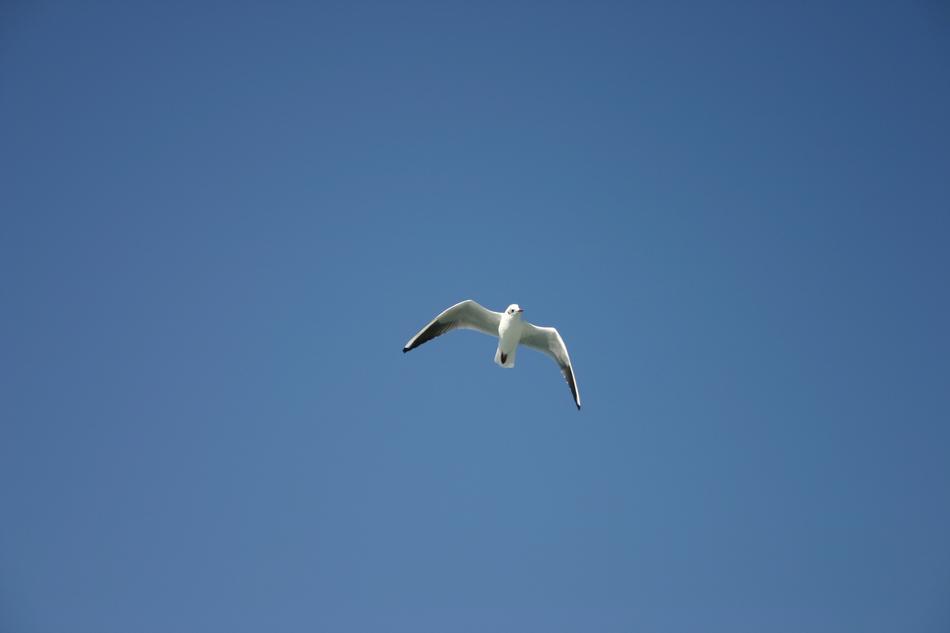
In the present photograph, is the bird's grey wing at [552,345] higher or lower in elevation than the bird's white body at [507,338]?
higher

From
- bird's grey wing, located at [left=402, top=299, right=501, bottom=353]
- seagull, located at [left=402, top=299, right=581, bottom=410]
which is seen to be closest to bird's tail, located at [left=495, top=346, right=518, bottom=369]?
seagull, located at [left=402, top=299, right=581, bottom=410]

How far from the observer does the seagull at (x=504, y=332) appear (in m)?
14.6

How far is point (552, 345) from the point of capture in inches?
616

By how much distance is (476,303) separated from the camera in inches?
586

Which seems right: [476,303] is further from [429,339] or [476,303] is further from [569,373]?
[569,373]

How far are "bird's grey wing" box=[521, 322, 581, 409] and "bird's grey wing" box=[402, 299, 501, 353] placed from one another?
84 cm

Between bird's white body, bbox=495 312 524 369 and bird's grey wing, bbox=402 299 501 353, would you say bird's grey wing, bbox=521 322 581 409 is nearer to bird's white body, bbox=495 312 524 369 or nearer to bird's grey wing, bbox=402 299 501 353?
bird's white body, bbox=495 312 524 369

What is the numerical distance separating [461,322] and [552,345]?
2.33 meters

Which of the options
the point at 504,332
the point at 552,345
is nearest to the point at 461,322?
the point at 504,332

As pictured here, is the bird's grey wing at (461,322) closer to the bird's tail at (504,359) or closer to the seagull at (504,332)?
the seagull at (504,332)

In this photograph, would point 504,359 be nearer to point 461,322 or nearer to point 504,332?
point 504,332

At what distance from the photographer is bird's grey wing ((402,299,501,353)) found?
49.1 ft

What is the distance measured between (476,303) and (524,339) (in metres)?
1.70

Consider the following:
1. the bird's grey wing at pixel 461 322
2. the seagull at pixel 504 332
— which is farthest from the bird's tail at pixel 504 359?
the bird's grey wing at pixel 461 322
